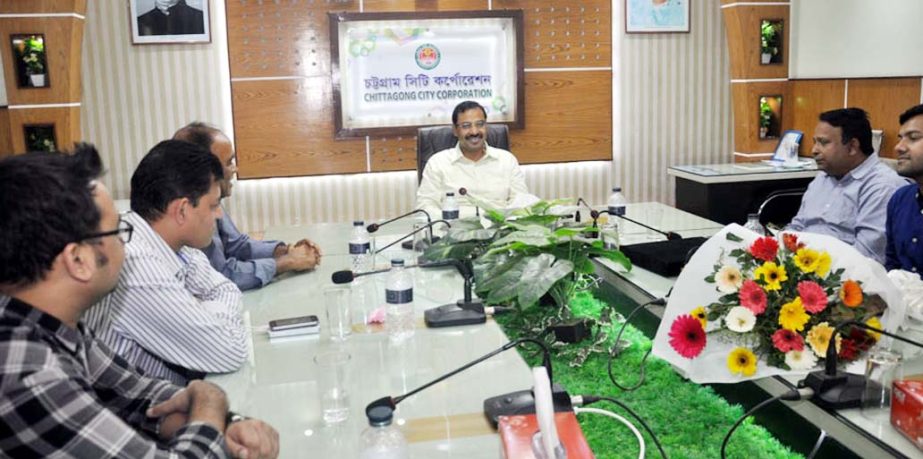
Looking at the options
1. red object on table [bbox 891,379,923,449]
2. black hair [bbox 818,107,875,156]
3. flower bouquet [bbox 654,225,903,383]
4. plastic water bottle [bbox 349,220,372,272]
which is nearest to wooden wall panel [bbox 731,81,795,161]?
black hair [bbox 818,107,875,156]

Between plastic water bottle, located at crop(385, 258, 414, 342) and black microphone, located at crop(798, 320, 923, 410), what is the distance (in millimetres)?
924

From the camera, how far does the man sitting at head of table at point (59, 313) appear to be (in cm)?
101

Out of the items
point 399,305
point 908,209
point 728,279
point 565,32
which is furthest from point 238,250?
point 565,32

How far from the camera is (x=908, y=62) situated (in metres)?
4.34

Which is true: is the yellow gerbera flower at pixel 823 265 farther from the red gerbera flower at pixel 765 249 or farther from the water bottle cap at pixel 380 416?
the water bottle cap at pixel 380 416

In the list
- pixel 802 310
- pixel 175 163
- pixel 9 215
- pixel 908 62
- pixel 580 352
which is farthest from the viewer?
pixel 908 62

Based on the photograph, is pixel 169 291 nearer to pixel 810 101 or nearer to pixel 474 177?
pixel 474 177

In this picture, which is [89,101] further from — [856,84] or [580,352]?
[856,84]

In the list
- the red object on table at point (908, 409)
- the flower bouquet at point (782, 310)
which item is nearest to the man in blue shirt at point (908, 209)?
the flower bouquet at point (782, 310)

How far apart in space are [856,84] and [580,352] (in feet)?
12.2

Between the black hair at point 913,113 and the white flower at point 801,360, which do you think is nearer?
the white flower at point 801,360

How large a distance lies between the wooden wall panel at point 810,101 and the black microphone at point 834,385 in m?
4.01

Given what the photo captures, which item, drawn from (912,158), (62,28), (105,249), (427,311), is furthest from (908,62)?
A: (62,28)

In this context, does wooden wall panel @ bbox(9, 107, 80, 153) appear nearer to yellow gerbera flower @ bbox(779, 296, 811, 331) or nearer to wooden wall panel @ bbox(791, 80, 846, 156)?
yellow gerbera flower @ bbox(779, 296, 811, 331)
